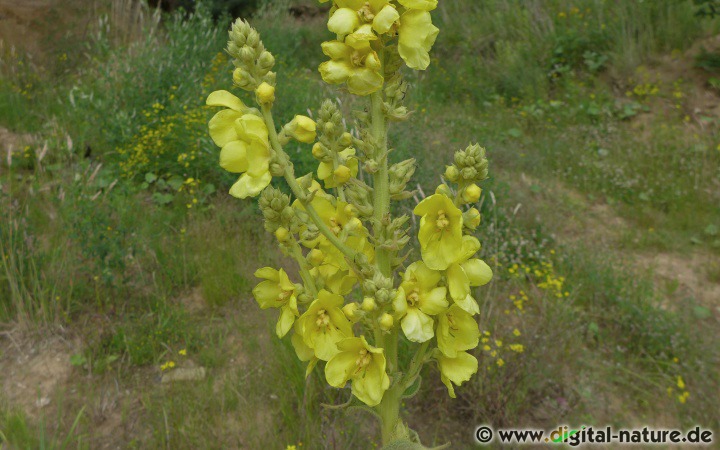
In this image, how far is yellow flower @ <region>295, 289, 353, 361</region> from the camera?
3.38 feet

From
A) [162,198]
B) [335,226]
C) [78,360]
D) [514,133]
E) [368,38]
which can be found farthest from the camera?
[514,133]

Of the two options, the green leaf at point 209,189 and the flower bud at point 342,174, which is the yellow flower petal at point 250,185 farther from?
the green leaf at point 209,189

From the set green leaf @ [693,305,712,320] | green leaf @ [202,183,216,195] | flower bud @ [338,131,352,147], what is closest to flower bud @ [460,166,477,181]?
flower bud @ [338,131,352,147]

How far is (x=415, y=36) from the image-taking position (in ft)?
3.20

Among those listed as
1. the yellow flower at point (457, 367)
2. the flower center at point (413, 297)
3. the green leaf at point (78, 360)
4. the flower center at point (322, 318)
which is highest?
the flower center at point (413, 297)

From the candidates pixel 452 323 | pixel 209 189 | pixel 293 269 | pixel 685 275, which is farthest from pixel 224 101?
pixel 685 275

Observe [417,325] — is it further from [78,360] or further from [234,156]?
[78,360]

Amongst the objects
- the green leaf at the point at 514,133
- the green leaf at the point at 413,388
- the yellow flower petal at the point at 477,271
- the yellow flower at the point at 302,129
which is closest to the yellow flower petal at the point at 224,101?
the yellow flower at the point at 302,129

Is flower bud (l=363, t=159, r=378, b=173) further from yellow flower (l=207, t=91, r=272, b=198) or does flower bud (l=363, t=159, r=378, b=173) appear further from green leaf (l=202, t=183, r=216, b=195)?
green leaf (l=202, t=183, r=216, b=195)

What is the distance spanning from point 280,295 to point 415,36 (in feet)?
1.82

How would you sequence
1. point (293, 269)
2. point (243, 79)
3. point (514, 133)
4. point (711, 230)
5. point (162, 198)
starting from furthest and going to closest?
point (514, 133)
point (711, 230)
point (162, 198)
point (293, 269)
point (243, 79)

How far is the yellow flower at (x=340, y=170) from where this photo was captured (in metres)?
1.05

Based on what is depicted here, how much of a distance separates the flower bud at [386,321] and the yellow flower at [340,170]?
0.27 m

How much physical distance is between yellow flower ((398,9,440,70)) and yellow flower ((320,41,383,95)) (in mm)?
56
